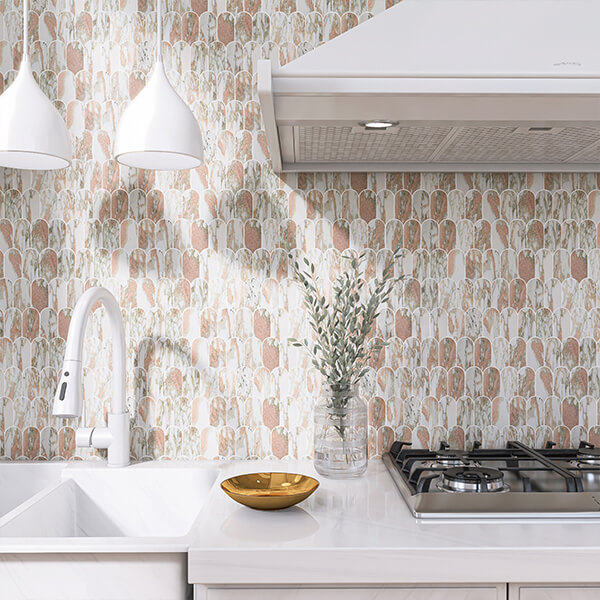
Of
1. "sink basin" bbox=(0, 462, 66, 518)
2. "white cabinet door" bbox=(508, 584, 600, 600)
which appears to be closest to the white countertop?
"white cabinet door" bbox=(508, 584, 600, 600)

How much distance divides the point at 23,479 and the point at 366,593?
3.32ft

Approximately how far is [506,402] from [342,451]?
0.50 meters

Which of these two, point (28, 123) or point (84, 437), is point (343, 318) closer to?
point (84, 437)

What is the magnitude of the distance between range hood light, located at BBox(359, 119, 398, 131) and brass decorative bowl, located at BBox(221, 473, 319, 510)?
75 cm

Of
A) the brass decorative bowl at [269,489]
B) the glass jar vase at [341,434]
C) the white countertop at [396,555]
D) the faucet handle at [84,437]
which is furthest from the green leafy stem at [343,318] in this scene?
the faucet handle at [84,437]

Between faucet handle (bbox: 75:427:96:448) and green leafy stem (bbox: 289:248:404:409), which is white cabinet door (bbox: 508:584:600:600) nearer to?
green leafy stem (bbox: 289:248:404:409)

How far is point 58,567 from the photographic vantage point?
114 cm

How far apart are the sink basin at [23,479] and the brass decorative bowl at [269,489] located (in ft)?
1.86

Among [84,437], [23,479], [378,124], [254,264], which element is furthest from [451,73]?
[23,479]

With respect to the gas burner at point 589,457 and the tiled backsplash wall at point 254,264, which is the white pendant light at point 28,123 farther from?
the gas burner at point 589,457

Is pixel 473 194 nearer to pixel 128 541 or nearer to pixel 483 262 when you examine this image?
pixel 483 262

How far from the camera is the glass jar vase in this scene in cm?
154

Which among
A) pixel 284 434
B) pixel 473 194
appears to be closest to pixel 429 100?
pixel 473 194

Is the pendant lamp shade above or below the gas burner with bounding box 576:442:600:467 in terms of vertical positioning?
above
